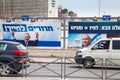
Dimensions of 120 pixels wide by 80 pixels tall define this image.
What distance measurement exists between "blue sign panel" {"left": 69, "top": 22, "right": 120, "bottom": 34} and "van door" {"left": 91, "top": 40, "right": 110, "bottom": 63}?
721 cm

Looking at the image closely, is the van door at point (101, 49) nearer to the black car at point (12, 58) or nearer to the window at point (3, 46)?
the black car at point (12, 58)

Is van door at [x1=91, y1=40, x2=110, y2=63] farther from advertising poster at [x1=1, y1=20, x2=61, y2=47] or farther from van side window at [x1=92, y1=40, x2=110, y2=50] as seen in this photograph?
advertising poster at [x1=1, y1=20, x2=61, y2=47]

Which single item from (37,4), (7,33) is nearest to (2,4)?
(37,4)

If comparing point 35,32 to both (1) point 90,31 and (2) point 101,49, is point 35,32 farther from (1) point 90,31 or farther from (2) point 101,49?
(2) point 101,49

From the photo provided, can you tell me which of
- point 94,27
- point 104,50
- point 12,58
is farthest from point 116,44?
point 94,27

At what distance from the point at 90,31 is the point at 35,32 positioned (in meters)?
4.15

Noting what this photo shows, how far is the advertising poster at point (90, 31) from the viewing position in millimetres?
29859

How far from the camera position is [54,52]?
30.6 metres

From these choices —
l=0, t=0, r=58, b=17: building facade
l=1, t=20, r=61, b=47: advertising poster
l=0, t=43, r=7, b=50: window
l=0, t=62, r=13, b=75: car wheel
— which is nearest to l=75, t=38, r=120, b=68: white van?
l=0, t=43, r=7, b=50: window

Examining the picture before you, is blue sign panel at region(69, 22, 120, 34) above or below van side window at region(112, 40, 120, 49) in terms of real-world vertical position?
above

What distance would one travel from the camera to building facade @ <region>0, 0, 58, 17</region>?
277ft

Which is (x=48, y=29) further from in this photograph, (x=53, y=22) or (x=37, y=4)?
(x=37, y=4)

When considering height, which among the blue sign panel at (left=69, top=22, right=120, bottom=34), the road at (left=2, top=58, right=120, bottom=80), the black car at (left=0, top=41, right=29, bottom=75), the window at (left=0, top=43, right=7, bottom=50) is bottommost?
the road at (left=2, top=58, right=120, bottom=80)

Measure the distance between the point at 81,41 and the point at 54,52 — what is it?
217 cm
